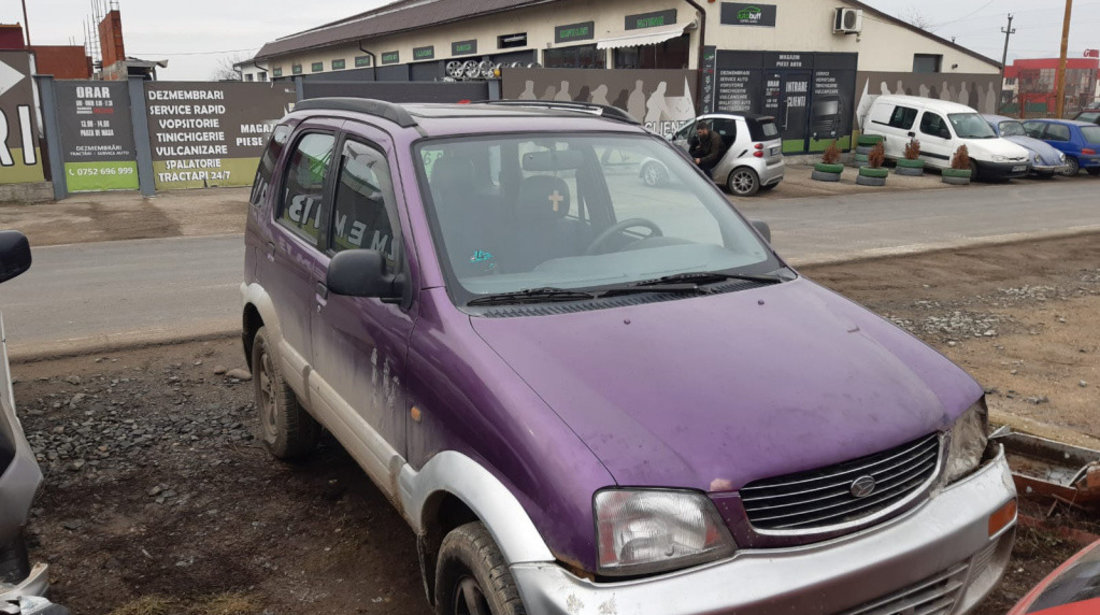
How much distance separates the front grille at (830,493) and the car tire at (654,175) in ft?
5.75

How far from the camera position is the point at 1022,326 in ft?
25.3

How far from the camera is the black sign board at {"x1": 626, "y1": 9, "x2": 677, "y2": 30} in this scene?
2437cm

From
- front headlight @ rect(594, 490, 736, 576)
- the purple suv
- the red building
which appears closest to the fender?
the purple suv

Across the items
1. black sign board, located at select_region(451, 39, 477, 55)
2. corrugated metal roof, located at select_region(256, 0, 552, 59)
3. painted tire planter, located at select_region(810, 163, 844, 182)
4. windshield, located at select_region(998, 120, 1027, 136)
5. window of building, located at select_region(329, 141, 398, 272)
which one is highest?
corrugated metal roof, located at select_region(256, 0, 552, 59)

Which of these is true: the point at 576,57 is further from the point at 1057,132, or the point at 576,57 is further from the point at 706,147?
the point at 1057,132

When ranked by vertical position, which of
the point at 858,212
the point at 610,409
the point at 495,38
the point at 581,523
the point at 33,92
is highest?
the point at 495,38

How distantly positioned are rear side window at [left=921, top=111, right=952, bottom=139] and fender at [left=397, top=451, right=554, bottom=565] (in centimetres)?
2308

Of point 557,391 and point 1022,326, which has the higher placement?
point 557,391

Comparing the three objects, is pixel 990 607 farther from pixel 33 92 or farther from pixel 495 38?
pixel 495 38

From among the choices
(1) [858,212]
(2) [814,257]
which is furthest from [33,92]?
(1) [858,212]

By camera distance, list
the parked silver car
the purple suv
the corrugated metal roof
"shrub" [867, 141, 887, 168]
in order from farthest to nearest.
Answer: the corrugated metal roof
"shrub" [867, 141, 887, 168]
the parked silver car
the purple suv

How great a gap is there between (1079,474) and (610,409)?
2646mm

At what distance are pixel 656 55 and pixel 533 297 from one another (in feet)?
77.7

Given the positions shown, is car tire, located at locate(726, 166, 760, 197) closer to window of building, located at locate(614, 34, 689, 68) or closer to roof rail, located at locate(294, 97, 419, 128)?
window of building, located at locate(614, 34, 689, 68)
